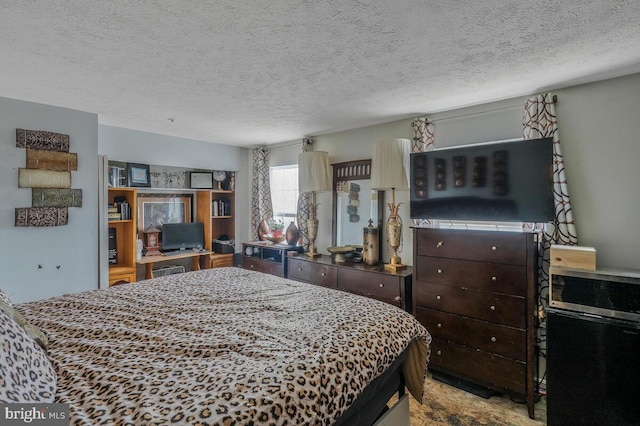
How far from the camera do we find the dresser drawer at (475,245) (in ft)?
7.77

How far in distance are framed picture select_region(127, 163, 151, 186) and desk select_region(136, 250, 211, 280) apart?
3.30ft

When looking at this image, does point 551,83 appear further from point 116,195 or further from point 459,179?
point 116,195

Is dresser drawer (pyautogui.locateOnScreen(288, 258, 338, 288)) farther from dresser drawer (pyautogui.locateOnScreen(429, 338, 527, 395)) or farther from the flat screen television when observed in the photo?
the flat screen television

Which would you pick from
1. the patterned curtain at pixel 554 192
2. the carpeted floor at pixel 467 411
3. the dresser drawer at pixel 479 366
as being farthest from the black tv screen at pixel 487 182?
the carpeted floor at pixel 467 411

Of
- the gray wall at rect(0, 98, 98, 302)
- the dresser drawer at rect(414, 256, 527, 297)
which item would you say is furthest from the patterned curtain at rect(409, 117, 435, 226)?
the gray wall at rect(0, 98, 98, 302)

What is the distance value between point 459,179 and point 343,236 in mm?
1665

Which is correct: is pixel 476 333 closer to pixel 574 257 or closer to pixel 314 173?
pixel 574 257

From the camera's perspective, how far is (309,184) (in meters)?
3.92

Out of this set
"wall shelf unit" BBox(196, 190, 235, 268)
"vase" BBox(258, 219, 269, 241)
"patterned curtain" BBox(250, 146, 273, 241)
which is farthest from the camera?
"patterned curtain" BBox(250, 146, 273, 241)

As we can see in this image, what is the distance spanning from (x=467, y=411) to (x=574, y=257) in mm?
1358

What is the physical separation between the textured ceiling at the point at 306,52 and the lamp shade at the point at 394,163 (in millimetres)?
354

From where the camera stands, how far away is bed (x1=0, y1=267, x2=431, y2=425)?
100 cm

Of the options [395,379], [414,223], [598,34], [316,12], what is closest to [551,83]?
[598,34]

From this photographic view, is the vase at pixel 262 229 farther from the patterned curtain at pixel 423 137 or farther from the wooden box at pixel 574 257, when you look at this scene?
the wooden box at pixel 574 257
